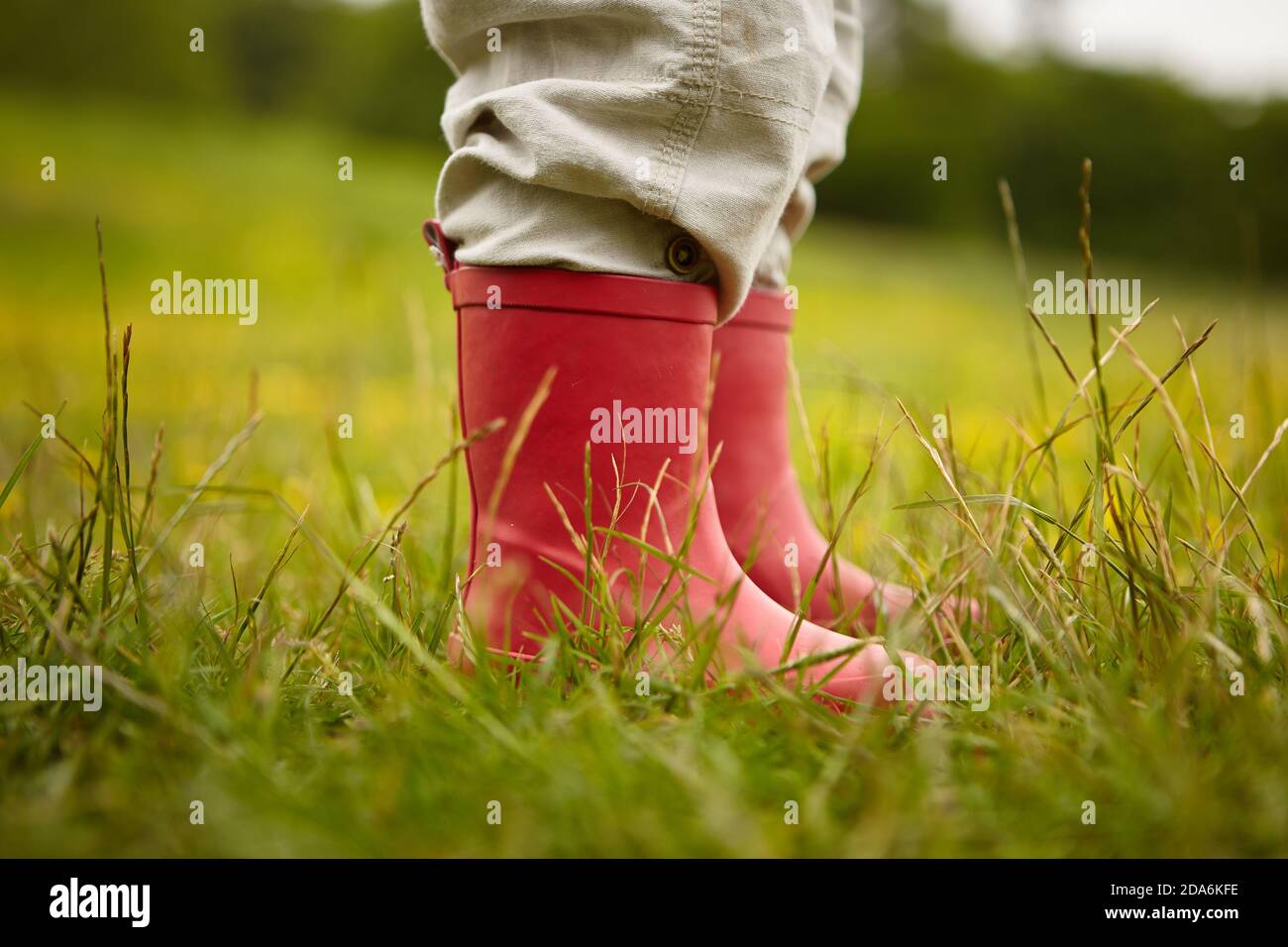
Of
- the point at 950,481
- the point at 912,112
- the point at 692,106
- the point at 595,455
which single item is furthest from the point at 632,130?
the point at 912,112

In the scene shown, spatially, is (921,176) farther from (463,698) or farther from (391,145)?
(463,698)

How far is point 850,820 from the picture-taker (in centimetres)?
65

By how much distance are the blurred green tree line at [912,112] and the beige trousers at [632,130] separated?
1214 cm

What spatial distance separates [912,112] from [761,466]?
18.8 m

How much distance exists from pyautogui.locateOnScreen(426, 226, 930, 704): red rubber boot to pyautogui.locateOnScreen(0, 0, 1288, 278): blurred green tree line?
39.9 ft

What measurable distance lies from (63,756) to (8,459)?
1.16m

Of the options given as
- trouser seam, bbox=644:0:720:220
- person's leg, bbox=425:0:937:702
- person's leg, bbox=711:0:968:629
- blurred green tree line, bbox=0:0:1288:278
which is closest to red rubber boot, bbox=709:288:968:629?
person's leg, bbox=711:0:968:629

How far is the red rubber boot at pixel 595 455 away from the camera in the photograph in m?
0.88

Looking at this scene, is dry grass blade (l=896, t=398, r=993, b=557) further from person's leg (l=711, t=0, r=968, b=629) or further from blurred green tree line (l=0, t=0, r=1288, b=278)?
blurred green tree line (l=0, t=0, r=1288, b=278)

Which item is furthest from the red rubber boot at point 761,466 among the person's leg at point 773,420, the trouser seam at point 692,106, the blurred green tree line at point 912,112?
the blurred green tree line at point 912,112

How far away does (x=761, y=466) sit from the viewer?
1.18 meters

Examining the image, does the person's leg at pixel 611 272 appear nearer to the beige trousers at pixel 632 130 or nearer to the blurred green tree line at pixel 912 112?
the beige trousers at pixel 632 130

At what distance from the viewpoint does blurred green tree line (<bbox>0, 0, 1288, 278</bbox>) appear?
39.9ft

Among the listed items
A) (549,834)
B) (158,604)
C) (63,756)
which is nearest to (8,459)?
(158,604)
